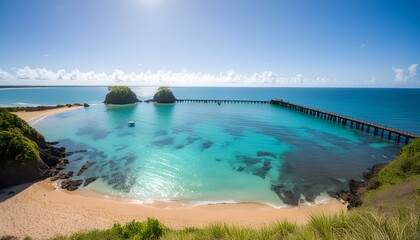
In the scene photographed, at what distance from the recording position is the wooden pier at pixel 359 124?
129 feet

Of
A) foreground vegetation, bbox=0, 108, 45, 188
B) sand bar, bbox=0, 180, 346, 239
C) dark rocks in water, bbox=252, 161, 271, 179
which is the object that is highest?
foreground vegetation, bbox=0, 108, 45, 188

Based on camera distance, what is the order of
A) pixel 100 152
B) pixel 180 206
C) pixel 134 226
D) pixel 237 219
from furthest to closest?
pixel 100 152
pixel 180 206
pixel 237 219
pixel 134 226

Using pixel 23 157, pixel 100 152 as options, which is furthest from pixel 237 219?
pixel 100 152

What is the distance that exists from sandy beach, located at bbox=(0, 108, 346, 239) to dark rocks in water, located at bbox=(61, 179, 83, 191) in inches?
27.9

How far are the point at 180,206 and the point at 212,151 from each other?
48.0 ft

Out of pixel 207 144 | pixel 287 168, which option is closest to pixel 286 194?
pixel 287 168

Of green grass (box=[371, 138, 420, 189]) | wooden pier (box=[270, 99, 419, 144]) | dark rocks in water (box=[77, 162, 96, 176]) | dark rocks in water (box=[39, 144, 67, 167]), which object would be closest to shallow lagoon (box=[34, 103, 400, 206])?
dark rocks in water (box=[77, 162, 96, 176])

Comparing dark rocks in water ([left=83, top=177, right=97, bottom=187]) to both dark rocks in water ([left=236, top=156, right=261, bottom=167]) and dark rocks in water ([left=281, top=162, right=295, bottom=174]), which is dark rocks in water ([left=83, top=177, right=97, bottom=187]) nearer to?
dark rocks in water ([left=236, top=156, right=261, bottom=167])

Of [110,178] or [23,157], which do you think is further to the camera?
[110,178]

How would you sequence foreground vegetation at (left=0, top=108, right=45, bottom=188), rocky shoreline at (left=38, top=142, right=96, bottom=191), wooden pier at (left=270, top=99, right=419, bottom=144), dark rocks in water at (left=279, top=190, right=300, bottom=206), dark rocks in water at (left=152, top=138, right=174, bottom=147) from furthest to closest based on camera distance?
wooden pier at (left=270, top=99, right=419, bottom=144), dark rocks in water at (left=152, top=138, right=174, bottom=147), rocky shoreline at (left=38, top=142, right=96, bottom=191), foreground vegetation at (left=0, top=108, right=45, bottom=188), dark rocks in water at (left=279, top=190, right=300, bottom=206)

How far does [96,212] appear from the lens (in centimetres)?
1756

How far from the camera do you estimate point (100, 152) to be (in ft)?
106

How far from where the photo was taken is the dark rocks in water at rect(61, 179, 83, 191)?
21500mm

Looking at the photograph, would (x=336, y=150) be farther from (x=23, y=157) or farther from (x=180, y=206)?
(x=23, y=157)
